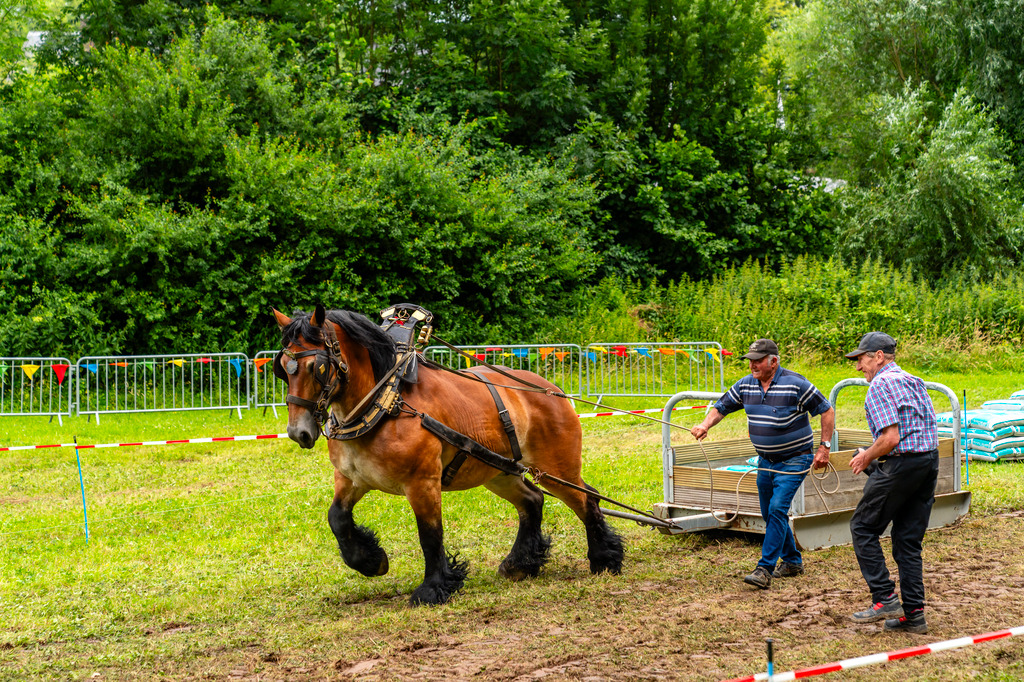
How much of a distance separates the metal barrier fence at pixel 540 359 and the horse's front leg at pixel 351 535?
30.2 ft

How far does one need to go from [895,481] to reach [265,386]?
36.9ft

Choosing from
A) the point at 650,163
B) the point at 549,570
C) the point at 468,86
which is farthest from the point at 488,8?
the point at 549,570

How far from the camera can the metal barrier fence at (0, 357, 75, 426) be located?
549 inches

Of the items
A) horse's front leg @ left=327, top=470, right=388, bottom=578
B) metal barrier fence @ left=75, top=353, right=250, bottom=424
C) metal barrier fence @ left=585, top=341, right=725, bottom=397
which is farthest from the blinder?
metal barrier fence @ left=585, top=341, right=725, bottom=397

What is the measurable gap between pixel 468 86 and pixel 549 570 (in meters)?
17.3

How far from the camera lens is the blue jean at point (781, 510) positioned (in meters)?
6.61

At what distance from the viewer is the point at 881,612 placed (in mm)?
5676

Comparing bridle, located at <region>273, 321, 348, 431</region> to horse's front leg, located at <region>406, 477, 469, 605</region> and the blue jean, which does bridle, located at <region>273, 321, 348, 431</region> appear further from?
the blue jean

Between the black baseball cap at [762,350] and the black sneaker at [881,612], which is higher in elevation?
the black baseball cap at [762,350]

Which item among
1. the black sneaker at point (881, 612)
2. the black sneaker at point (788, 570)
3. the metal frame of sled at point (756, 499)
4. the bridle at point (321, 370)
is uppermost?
the bridle at point (321, 370)

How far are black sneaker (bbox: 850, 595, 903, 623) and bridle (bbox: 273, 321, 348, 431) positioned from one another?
3.64 m

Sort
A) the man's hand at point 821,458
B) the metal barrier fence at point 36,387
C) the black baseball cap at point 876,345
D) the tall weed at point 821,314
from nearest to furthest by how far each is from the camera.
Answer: the black baseball cap at point 876,345, the man's hand at point 821,458, the metal barrier fence at point 36,387, the tall weed at point 821,314

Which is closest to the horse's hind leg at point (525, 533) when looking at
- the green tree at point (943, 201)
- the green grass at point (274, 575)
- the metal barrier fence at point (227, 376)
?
the green grass at point (274, 575)

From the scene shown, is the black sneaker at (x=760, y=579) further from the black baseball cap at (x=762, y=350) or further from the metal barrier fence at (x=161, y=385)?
the metal barrier fence at (x=161, y=385)
